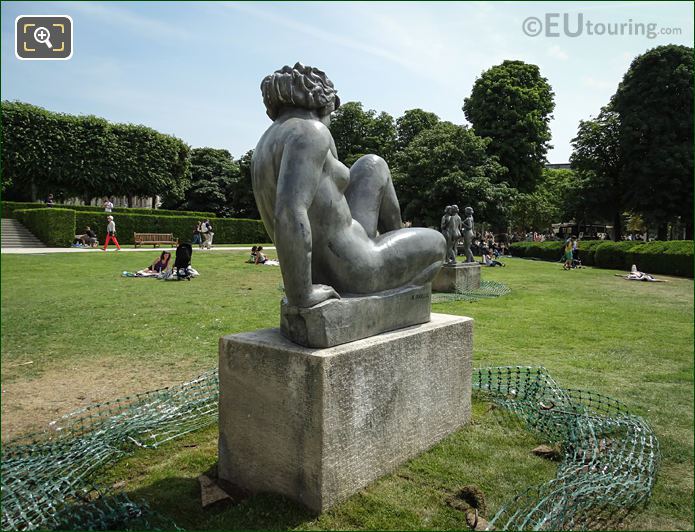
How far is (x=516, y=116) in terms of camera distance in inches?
1448

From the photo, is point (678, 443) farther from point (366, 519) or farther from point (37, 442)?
point (37, 442)

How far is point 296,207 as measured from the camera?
300 centimetres

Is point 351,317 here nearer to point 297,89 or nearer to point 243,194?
point 297,89

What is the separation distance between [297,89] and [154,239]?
2780cm

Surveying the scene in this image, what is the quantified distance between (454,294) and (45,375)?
982cm

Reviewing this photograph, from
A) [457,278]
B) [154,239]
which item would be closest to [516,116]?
[154,239]

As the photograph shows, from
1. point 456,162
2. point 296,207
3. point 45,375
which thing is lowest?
point 45,375

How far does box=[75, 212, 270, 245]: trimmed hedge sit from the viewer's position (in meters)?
28.1

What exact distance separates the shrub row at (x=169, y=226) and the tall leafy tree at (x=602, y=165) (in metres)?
23.2

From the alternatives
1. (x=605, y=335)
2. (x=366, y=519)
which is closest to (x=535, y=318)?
(x=605, y=335)

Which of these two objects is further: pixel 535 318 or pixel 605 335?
pixel 535 318

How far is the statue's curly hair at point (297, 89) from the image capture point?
3248 mm

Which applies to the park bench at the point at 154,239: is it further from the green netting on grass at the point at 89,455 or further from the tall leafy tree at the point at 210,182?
the tall leafy tree at the point at 210,182

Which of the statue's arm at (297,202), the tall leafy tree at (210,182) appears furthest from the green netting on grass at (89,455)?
the tall leafy tree at (210,182)
